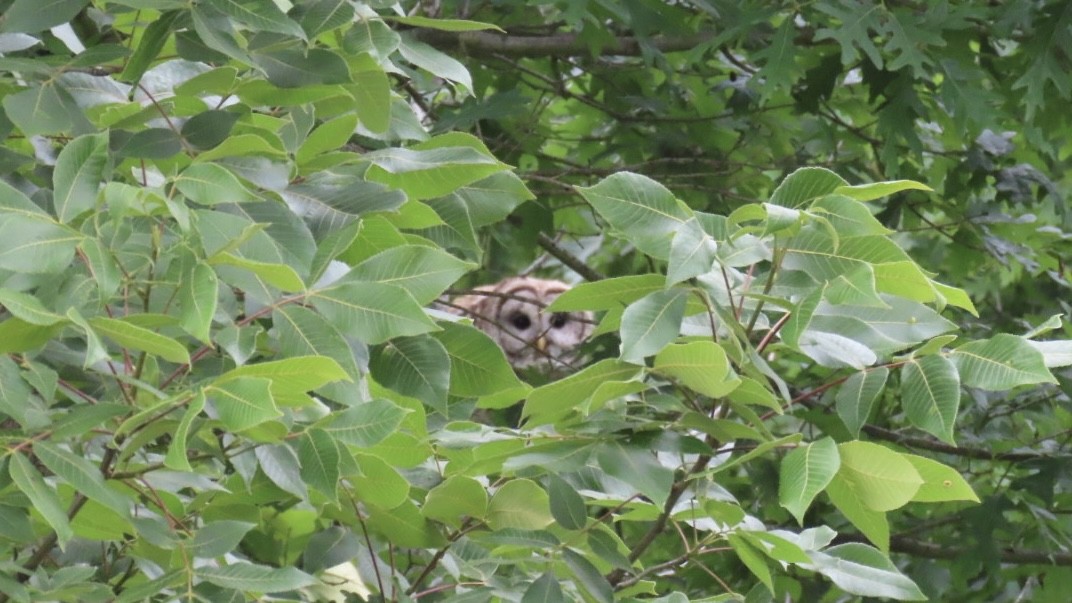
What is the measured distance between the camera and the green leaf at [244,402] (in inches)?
42.4

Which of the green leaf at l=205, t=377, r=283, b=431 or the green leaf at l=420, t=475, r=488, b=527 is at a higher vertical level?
the green leaf at l=205, t=377, r=283, b=431

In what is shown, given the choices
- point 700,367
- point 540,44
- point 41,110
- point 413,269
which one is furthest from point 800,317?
point 540,44

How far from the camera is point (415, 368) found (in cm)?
133

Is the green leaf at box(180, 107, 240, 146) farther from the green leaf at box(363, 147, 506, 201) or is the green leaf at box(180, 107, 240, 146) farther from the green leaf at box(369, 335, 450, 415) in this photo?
the green leaf at box(369, 335, 450, 415)

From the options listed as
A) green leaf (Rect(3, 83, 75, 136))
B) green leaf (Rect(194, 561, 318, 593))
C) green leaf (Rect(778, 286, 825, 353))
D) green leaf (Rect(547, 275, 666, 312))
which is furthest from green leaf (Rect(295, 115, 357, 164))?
green leaf (Rect(778, 286, 825, 353))

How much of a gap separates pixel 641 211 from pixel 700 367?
0.15 m

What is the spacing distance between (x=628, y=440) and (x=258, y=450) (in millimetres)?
420

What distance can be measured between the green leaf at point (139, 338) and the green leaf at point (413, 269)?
0.17 m

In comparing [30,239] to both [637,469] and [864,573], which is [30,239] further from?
[864,573]

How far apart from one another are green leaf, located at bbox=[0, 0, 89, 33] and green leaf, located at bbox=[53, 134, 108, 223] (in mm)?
216

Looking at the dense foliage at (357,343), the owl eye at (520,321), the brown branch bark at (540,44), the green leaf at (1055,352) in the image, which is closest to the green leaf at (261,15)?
the dense foliage at (357,343)

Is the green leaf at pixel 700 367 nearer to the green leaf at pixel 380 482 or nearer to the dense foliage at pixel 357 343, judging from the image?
the dense foliage at pixel 357 343

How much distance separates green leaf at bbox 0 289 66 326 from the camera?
105 cm

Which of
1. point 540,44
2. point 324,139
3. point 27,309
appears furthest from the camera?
point 540,44
